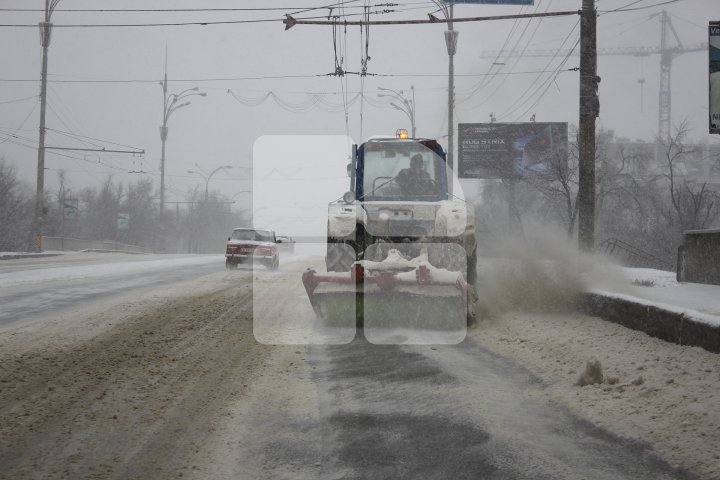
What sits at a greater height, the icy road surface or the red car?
the red car

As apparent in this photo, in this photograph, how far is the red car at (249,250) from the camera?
74.1 feet

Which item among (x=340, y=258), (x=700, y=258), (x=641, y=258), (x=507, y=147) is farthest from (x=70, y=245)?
(x=700, y=258)

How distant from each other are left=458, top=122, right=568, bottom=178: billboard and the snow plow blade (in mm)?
30819

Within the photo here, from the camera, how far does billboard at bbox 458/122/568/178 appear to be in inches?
1494

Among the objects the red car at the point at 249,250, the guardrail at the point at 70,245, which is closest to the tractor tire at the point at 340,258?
the red car at the point at 249,250

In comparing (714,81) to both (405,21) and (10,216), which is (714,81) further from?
(10,216)

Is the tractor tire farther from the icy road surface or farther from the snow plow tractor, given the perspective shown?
the icy road surface

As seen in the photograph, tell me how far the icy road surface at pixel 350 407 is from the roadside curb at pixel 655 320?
5.2 inches

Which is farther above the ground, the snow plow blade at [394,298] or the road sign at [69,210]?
the road sign at [69,210]

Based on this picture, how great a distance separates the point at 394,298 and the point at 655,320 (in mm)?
2980

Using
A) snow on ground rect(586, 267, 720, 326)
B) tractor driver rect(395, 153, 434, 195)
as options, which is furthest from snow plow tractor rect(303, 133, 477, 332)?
snow on ground rect(586, 267, 720, 326)

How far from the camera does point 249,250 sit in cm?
2267

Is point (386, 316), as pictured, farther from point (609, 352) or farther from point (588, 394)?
point (588, 394)

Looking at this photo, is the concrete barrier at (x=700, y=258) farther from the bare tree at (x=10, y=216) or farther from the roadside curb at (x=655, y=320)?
the bare tree at (x=10, y=216)
